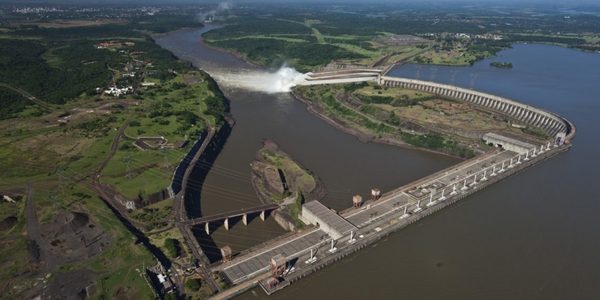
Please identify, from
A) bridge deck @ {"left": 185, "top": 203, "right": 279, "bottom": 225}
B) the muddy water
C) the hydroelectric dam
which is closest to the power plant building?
the hydroelectric dam

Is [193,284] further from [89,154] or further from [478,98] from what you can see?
[478,98]

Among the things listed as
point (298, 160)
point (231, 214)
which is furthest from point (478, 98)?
point (231, 214)

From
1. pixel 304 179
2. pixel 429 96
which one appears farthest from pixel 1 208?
pixel 429 96

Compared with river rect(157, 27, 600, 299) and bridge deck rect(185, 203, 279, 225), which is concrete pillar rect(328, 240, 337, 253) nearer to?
river rect(157, 27, 600, 299)

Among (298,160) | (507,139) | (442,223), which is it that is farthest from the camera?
(507,139)

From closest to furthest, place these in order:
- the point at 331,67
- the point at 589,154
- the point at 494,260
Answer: the point at 494,260
the point at 589,154
the point at 331,67

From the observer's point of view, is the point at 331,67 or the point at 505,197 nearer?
the point at 505,197

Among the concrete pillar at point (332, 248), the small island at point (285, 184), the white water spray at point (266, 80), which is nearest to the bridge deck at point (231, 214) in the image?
the small island at point (285, 184)

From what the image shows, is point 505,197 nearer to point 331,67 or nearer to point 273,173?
point 273,173
